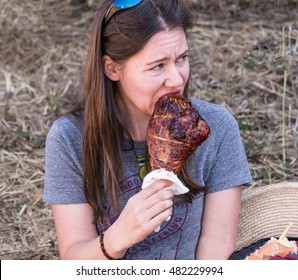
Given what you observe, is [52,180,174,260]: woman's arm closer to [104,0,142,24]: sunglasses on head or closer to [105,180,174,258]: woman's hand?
[105,180,174,258]: woman's hand

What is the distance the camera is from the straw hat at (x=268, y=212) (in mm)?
3398

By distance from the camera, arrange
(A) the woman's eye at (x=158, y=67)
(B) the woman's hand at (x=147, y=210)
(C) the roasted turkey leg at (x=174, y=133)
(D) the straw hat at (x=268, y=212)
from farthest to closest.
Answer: (D) the straw hat at (x=268, y=212), (A) the woman's eye at (x=158, y=67), (C) the roasted turkey leg at (x=174, y=133), (B) the woman's hand at (x=147, y=210)

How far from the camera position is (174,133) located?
250 cm

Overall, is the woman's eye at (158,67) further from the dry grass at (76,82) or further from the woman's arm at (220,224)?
the dry grass at (76,82)

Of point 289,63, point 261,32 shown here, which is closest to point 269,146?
point 289,63

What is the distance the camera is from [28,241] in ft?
13.4

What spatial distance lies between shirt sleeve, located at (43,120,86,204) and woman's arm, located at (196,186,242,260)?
0.52 meters

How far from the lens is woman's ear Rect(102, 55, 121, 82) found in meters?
2.80

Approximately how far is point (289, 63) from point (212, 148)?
2.47 m

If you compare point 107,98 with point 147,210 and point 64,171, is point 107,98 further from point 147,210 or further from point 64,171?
point 147,210

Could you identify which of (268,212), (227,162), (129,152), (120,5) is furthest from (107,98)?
(268,212)

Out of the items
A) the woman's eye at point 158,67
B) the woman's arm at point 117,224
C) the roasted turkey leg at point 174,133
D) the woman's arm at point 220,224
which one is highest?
the woman's eye at point 158,67

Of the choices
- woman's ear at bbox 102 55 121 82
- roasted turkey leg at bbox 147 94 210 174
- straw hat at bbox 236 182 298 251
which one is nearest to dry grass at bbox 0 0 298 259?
straw hat at bbox 236 182 298 251

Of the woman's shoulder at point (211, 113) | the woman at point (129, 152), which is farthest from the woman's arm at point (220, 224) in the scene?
the woman's shoulder at point (211, 113)
